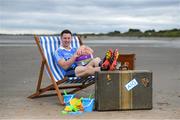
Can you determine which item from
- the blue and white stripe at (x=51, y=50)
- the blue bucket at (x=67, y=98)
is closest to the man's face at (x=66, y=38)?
the blue and white stripe at (x=51, y=50)

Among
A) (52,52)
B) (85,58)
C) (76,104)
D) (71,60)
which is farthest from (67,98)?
(52,52)

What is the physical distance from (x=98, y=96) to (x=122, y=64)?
0.80 metres

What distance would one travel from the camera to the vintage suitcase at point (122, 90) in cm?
649

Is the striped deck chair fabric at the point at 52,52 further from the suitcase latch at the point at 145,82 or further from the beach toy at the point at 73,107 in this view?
the suitcase latch at the point at 145,82

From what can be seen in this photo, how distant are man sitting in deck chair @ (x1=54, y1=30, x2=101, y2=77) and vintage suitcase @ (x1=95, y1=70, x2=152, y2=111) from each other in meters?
0.42

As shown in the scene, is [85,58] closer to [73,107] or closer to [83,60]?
[83,60]

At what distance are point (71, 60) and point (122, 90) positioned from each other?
105 centimetres

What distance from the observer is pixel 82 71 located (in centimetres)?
700

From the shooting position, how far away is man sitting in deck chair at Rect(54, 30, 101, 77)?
6.98 metres

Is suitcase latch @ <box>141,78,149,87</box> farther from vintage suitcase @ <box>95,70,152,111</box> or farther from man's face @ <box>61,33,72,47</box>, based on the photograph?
man's face @ <box>61,33,72,47</box>

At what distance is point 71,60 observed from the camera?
7211 mm

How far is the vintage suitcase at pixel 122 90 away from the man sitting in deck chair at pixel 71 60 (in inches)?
16.4

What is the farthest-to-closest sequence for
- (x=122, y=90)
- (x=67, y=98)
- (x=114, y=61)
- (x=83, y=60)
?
(x=83, y=60) → (x=67, y=98) → (x=114, y=61) → (x=122, y=90)

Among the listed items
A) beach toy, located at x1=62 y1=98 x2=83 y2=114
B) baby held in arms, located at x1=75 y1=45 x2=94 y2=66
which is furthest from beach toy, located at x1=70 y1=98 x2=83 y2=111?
baby held in arms, located at x1=75 y1=45 x2=94 y2=66
